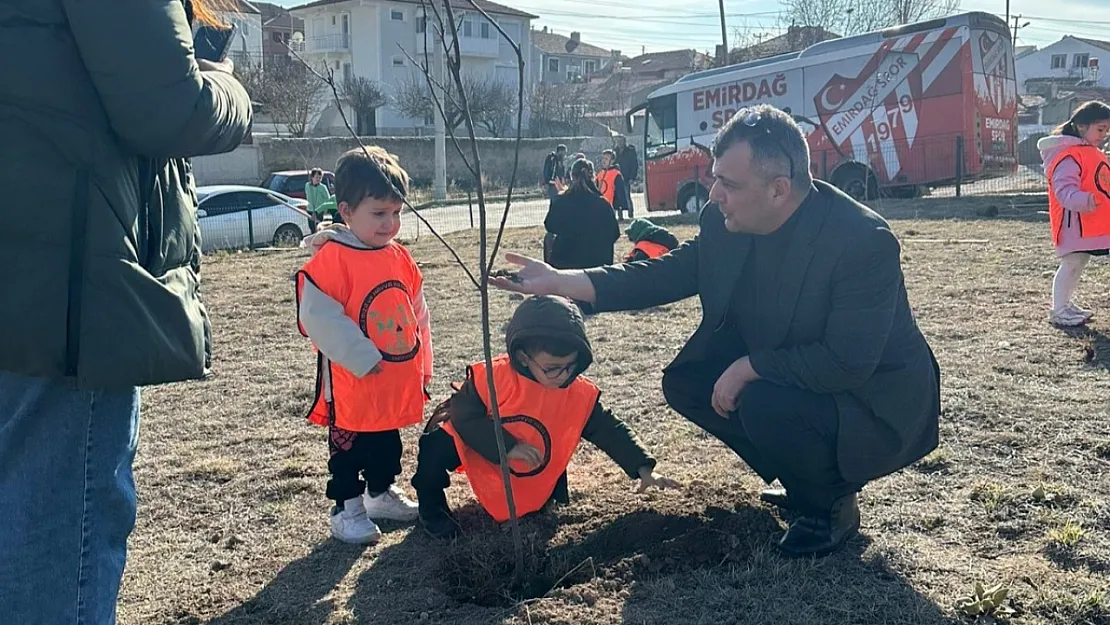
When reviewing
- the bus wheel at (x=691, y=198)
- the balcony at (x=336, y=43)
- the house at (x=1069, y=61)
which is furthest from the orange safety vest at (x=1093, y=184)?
the house at (x=1069, y=61)

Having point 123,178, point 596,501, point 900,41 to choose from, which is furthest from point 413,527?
point 900,41

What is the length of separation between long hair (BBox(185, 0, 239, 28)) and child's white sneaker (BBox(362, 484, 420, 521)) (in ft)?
6.36

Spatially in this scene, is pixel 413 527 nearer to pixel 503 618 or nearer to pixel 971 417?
pixel 503 618

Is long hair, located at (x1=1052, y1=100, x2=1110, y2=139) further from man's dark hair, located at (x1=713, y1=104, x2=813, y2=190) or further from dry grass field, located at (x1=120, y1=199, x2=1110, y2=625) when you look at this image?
Result: man's dark hair, located at (x1=713, y1=104, x2=813, y2=190)

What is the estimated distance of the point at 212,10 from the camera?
2166mm

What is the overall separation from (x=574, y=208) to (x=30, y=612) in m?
6.59

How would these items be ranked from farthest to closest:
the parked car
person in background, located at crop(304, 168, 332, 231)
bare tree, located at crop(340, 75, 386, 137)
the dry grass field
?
bare tree, located at crop(340, 75, 386, 137), the parked car, person in background, located at crop(304, 168, 332, 231), the dry grass field

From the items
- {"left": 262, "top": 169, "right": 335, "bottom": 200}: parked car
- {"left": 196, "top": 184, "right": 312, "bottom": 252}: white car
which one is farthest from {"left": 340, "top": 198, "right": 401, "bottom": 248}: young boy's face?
{"left": 262, "top": 169, "right": 335, "bottom": 200}: parked car

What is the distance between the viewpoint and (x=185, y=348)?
192 centimetres

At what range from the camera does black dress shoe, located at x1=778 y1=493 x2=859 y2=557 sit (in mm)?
3115

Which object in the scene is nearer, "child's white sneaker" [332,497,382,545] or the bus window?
"child's white sneaker" [332,497,382,545]

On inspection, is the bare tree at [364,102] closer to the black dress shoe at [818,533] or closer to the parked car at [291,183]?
the parked car at [291,183]

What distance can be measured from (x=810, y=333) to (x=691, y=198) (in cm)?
1769

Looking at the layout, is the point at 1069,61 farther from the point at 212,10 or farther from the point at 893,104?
the point at 212,10
